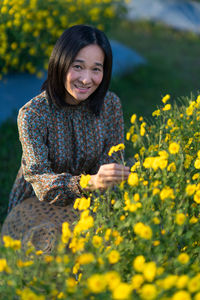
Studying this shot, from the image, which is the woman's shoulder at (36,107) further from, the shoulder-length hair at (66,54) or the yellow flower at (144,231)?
the yellow flower at (144,231)

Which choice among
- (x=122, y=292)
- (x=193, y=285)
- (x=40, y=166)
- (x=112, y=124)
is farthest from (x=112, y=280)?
(x=112, y=124)

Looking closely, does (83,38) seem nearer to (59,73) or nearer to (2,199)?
(59,73)

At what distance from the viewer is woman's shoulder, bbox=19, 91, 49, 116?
220 cm

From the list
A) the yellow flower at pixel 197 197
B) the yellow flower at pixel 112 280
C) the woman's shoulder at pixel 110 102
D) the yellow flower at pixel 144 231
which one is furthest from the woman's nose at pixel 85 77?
the yellow flower at pixel 112 280

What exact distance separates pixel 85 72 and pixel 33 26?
243 centimetres

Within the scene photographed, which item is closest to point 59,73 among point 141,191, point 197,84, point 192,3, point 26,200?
point 26,200

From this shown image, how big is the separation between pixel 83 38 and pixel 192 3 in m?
7.59

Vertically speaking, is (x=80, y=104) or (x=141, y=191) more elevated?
(x=80, y=104)

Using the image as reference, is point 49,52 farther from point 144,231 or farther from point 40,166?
point 144,231

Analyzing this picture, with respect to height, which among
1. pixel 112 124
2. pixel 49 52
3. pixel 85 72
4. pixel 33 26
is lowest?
pixel 112 124

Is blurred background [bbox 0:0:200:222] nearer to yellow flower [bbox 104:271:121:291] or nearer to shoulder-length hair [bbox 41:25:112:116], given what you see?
shoulder-length hair [bbox 41:25:112:116]

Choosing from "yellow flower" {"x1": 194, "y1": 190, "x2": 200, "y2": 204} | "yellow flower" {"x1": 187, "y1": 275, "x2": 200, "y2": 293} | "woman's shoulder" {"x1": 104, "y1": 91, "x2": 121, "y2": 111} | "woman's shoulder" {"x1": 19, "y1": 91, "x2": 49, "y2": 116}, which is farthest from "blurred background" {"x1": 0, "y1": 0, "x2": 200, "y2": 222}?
"yellow flower" {"x1": 187, "y1": 275, "x2": 200, "y2": 293}

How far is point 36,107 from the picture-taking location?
2225mm

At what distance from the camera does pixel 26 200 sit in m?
2.43
